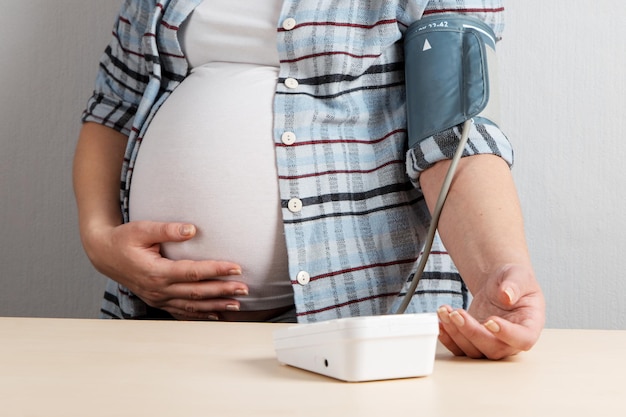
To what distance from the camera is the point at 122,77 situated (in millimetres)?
1236

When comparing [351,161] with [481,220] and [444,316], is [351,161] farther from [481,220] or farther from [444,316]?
[444,316]

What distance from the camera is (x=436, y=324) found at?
50 cm

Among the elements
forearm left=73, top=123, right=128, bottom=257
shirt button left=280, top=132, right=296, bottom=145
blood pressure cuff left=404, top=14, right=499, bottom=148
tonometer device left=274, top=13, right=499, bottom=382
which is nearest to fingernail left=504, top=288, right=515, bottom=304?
tonometer device left=274, top=13, right=499, bottom=382

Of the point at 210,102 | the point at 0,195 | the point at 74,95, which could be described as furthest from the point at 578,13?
the point at 0,195

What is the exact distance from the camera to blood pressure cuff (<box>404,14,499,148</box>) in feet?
3.00

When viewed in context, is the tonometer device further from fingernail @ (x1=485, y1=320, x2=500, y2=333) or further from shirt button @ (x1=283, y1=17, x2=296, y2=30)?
fingernail @ (x1=485, y1=320, x2=500, y2=333)

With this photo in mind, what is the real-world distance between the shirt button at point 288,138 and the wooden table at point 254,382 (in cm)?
35

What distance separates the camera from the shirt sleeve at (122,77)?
1.19 metres

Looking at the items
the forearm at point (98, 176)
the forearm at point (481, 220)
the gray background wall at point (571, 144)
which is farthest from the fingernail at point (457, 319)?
the gray background wall at point (571, 144)

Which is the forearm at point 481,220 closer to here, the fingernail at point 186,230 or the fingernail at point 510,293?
the fingernail at point 510,293

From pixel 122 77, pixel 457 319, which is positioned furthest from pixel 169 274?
pixel 457 319

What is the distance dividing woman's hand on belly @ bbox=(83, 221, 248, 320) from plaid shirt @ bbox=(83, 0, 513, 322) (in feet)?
0.32

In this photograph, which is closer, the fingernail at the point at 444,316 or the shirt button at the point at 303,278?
the fingernail at the point at 444,316

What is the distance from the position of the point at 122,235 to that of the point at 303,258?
265mm
